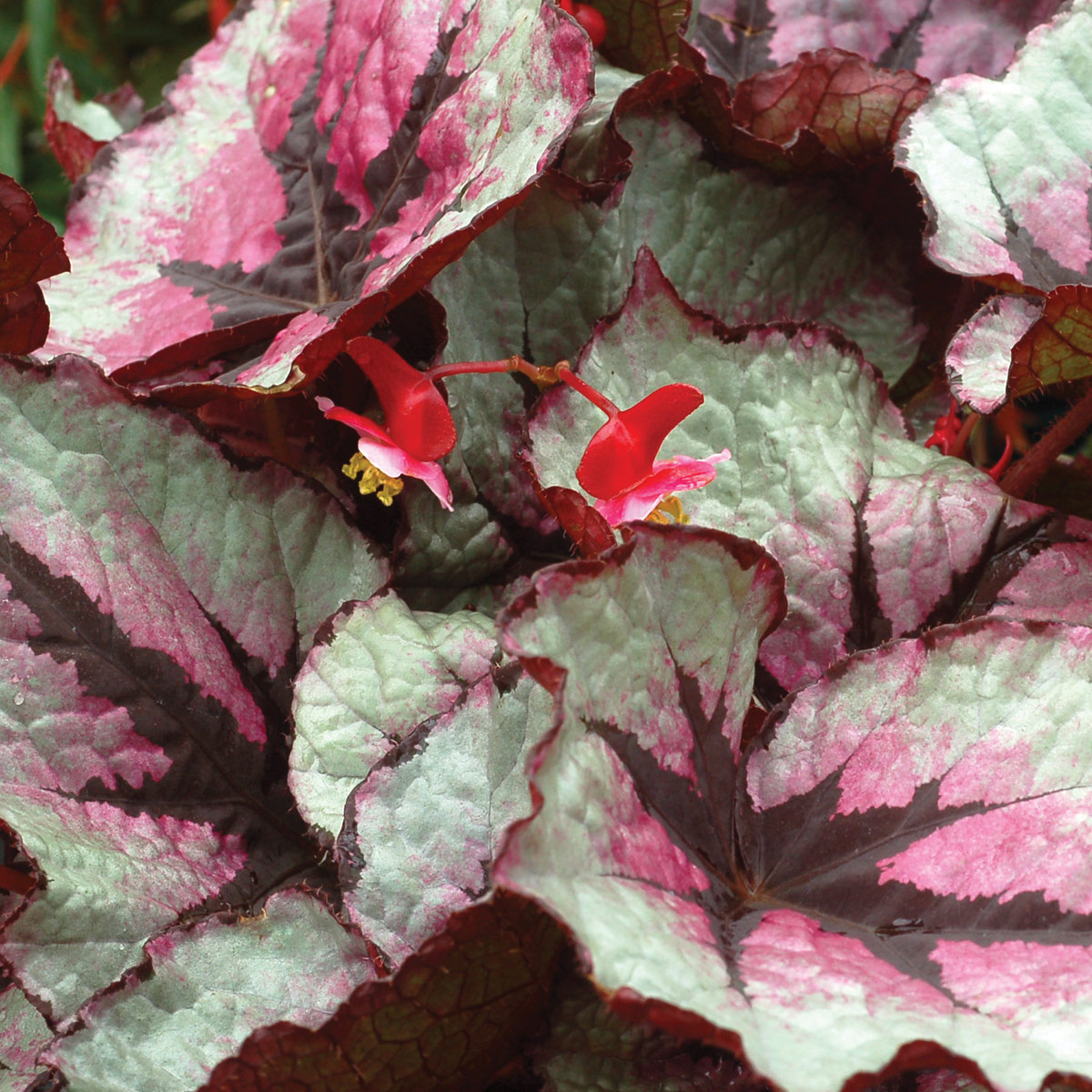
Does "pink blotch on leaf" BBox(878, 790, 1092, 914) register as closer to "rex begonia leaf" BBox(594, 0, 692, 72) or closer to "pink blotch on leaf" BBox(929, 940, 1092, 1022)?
"pink blotch on leaf" BBox(929, 940, 1092, 1022)

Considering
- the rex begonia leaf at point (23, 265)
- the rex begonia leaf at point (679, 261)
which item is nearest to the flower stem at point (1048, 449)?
the rex begonia leaf at point (679, 261)

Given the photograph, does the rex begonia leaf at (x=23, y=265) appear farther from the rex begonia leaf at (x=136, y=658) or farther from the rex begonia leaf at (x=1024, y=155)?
the rex begonia leaf at (x=1024, y=155)

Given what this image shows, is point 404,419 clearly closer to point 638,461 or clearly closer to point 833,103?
point 638,461

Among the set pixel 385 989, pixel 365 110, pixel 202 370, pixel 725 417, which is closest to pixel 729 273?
pixel 725 417

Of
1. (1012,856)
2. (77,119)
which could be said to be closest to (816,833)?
(1012,856)

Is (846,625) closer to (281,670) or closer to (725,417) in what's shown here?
(725,417)

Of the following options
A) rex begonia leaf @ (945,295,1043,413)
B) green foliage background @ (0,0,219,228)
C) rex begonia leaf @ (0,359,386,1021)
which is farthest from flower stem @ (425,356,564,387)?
green foliage background @ (0,0,219,228)
